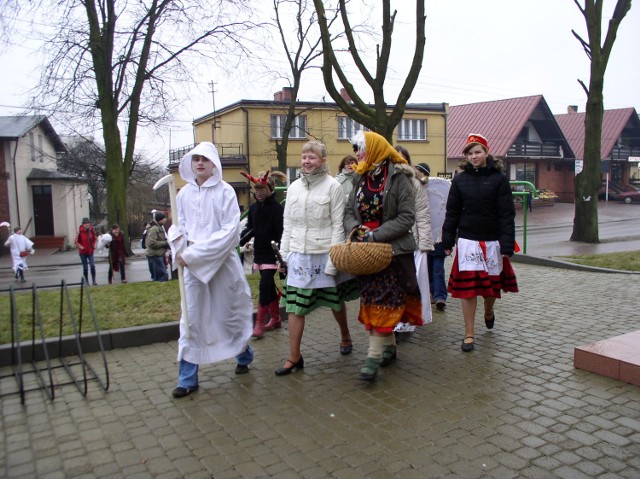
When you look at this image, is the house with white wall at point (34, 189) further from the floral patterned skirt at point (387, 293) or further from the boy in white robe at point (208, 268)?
the floral patterned skirt at point (387, 293)

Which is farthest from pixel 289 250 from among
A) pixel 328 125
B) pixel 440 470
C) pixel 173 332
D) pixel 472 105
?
pixel 472 105

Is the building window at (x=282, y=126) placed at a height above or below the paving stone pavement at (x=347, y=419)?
above

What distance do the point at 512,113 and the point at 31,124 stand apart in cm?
3462

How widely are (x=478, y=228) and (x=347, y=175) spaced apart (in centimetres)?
137

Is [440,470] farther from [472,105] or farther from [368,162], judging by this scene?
[472,105]

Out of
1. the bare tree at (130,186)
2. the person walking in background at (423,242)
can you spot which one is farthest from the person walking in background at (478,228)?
the bare tree at (130,186)

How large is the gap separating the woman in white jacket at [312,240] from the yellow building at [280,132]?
3000cm

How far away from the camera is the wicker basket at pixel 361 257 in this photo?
4469mm

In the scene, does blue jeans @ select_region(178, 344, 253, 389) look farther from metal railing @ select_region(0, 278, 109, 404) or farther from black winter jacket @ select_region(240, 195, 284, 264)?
black winter jacket @ select_region(240, 195, 284, 264)

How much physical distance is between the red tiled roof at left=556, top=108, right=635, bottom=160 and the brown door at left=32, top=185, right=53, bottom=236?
138 ft

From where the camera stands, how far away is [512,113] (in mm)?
46344

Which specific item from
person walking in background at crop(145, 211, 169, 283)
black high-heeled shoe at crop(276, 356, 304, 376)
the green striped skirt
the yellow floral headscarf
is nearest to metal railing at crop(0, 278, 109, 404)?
black high-heeled shoe at crop(276, 356, 304, 376)

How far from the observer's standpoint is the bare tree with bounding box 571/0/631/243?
15742mm

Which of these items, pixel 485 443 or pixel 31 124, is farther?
pixel 31 124
